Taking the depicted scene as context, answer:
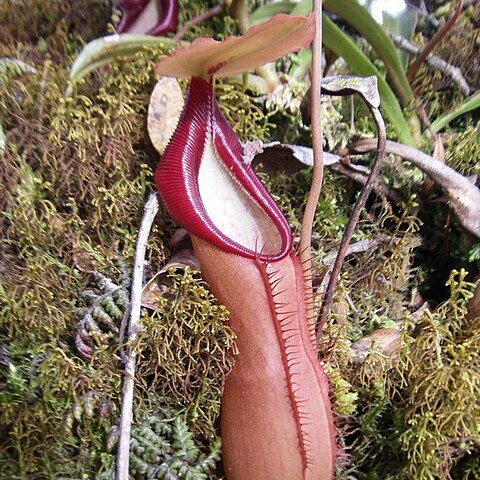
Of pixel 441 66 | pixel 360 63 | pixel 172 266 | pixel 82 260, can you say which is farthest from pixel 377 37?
pixel 82 260

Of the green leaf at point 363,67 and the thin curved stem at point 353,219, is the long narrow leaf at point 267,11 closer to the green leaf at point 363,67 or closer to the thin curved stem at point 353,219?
the green leaf at point 363,67

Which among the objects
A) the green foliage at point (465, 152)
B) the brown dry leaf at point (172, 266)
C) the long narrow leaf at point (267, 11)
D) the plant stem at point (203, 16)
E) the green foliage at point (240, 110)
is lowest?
the brown dry leaf at point (172, 266)

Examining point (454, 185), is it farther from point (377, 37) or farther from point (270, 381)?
point (270, 381)

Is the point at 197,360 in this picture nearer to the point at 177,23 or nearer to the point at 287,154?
the point at 287,154

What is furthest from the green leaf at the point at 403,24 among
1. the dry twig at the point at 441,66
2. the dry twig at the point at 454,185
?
the dry twig at the point at 454,185

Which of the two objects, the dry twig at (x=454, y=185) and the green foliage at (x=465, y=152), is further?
the green foliage at (x=465, y=152)

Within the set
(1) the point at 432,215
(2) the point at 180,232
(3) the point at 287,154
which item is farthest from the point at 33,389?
(1) the point at 432,215
